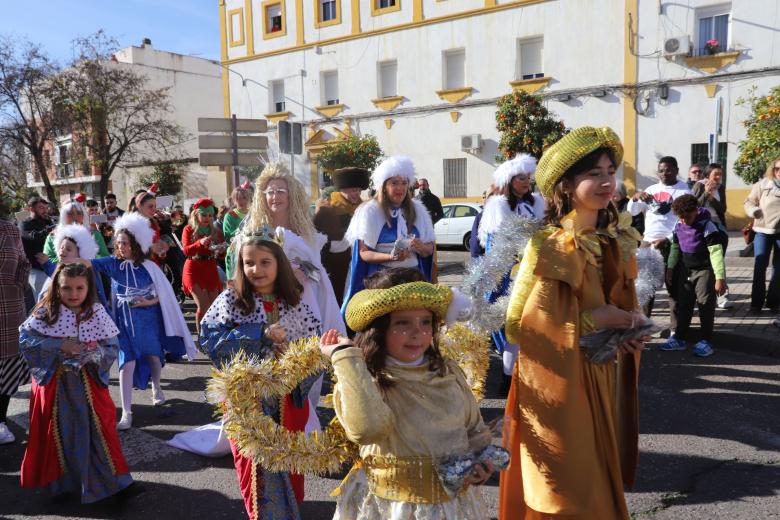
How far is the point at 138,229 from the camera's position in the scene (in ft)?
17.0

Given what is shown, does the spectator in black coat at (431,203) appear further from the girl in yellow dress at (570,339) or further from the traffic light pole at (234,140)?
the girl in yellow dress at (570,339)

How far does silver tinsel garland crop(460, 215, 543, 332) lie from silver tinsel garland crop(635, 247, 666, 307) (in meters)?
0.58

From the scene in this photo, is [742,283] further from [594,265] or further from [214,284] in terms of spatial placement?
[594,265]

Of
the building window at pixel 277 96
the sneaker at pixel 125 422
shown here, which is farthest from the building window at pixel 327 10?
the sneaker at pixel 125 422

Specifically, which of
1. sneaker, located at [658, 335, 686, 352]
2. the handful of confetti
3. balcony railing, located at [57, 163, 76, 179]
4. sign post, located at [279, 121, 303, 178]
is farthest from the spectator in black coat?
balcony railing, located at [57, 163, 76, 179]

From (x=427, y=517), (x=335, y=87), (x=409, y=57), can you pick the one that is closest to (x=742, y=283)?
(x=427, y=517)

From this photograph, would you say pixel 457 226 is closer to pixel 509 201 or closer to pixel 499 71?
pixel 499 71

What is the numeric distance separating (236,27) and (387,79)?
29.4 ft

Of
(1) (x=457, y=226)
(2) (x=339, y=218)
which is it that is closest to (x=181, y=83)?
(1) (x=457, y=226)

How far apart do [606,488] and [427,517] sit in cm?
77

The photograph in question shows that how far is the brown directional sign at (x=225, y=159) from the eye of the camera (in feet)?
31.4

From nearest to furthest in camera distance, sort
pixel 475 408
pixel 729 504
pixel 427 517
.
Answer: pixel 427 517 < pixel 475 408 < pixel 729 504

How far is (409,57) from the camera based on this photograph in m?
24.1

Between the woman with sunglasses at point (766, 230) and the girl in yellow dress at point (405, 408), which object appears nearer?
the girl in yellow dress at point (405, 408)
